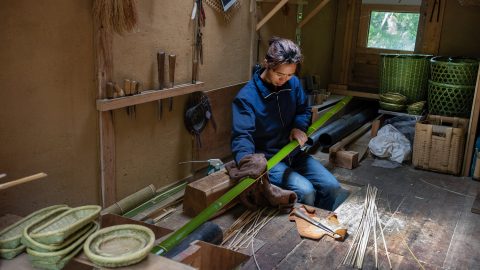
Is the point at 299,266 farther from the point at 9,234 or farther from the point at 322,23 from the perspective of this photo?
the point at 322,23

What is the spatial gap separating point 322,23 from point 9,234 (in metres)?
4.97

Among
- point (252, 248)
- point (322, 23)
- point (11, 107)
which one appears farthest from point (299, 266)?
point (322, 23)

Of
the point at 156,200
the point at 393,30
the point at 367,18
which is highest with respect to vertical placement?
the point at 367,18

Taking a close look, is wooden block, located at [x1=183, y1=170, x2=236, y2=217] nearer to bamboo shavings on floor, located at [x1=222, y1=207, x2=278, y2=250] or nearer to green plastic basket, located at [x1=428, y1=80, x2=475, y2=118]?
bamboo shavings on floor, located at [x1=222, y1=207, x2=278, y2=250]

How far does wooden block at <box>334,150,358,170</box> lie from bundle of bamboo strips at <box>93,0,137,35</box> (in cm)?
235

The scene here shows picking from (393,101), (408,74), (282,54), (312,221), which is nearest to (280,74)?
(282,54)

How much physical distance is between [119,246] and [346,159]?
9.84ft

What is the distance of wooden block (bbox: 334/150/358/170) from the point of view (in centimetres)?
438

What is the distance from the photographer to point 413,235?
2.98m

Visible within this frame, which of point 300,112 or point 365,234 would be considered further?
point 300,112

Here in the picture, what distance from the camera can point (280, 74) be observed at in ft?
10.0

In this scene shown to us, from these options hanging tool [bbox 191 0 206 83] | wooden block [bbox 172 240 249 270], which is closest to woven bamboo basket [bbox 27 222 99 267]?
wooden block [bbox 172 240 249 270]

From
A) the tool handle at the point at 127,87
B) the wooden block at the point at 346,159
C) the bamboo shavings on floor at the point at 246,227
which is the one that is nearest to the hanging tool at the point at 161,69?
the tool handle at the point at 127,87

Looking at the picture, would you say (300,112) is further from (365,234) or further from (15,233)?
(15,233)
